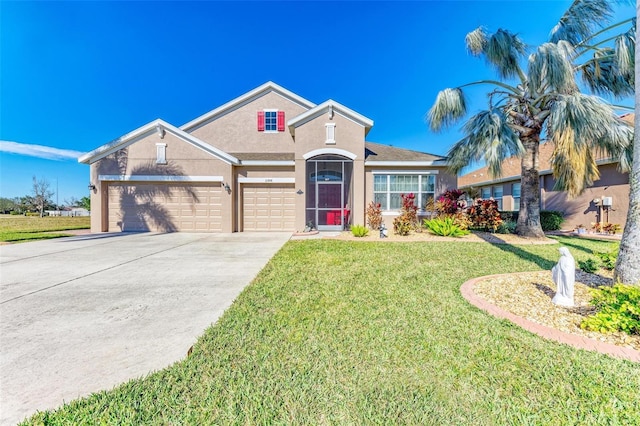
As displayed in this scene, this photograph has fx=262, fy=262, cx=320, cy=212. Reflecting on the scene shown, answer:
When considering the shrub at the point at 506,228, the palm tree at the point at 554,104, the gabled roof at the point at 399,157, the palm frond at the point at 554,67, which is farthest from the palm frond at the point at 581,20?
the shrub at the point at 506,228

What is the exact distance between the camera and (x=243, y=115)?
1662 centimetres

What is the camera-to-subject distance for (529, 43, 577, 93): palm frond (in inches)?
312

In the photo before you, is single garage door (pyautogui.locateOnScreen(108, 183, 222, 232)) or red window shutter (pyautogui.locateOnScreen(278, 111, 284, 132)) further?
red window shutter (pyautogui.locateOnScreen(278, 111, 284, 132))

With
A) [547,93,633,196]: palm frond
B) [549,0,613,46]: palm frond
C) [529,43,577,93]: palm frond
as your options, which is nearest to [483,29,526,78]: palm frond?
[549,0,613,46]: palm frond

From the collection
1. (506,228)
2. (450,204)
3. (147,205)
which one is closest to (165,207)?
(147,205)

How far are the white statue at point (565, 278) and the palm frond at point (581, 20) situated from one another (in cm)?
1083

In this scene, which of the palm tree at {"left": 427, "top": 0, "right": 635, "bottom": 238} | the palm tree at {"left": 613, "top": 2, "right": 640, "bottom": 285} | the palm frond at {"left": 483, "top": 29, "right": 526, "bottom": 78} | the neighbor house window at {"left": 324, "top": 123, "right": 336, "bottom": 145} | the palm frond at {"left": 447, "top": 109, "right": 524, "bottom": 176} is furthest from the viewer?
the neighbor house window at {"left": 324, "top": 123, "right": 336, "bottom": 145}

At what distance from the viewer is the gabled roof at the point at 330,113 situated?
12.4 m

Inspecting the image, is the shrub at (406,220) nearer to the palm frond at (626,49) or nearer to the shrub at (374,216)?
the shrub at (374,216)

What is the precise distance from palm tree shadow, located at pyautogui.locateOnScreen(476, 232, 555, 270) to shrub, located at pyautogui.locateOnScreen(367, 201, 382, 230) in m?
4.22

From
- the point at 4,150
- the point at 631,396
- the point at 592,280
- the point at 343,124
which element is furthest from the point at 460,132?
the point at 4,150

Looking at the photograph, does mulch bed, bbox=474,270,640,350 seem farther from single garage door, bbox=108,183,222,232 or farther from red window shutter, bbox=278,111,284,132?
red window shutter, bbox=278,111,284,132

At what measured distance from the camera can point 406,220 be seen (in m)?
11.4

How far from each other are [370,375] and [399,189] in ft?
40.0
